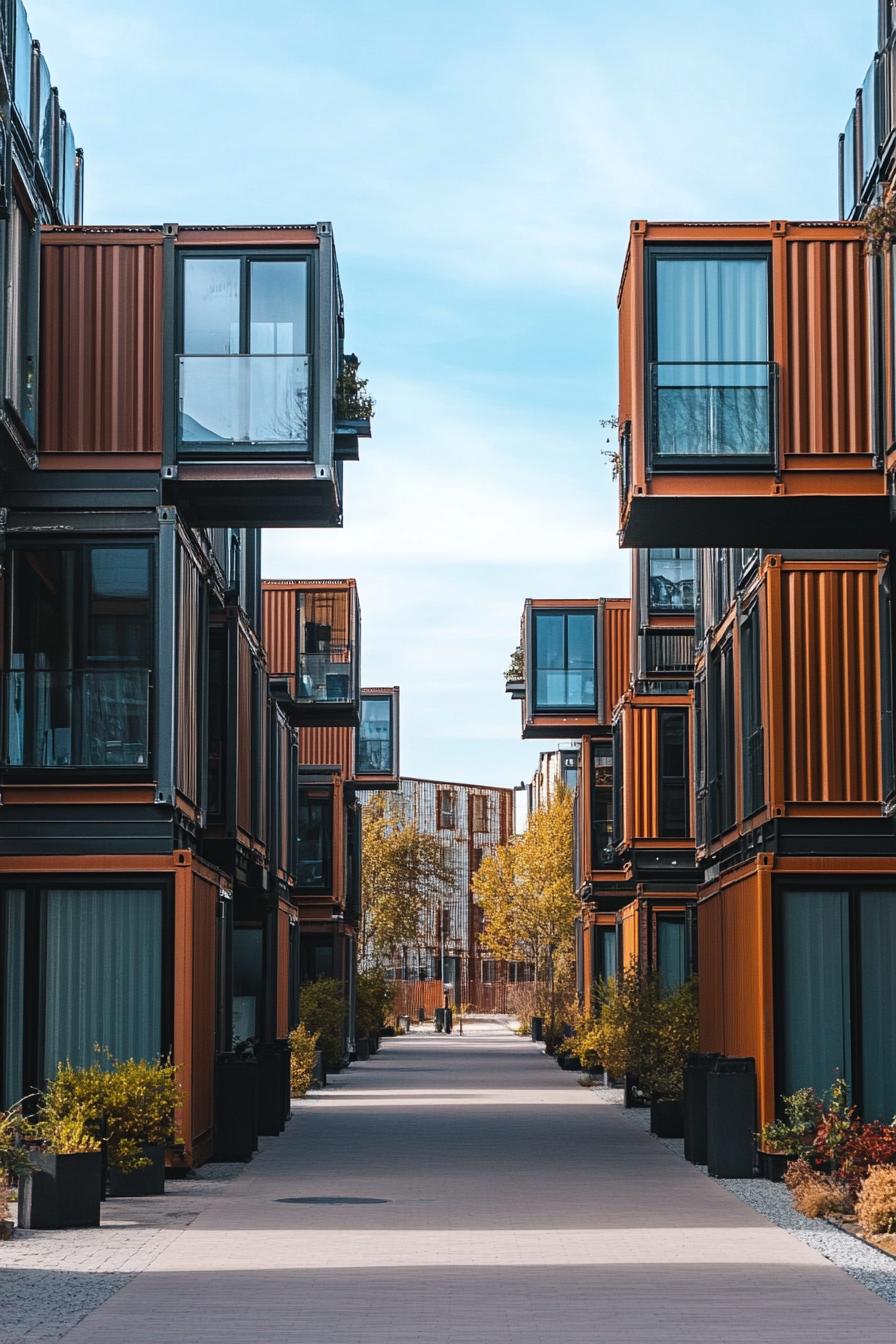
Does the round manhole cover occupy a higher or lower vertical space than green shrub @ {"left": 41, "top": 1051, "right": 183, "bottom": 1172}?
lower

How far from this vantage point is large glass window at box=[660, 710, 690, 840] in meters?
41.8

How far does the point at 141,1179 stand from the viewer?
19062 millimetres

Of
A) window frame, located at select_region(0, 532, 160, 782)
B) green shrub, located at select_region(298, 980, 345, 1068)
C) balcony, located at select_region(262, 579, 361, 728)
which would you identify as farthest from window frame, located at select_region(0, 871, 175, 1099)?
balcony, located at select_region(262, 579, 361, 728)

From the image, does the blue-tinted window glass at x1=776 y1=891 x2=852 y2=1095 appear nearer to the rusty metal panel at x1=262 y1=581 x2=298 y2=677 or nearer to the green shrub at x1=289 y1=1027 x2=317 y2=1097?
the green shrub at x1=289 y1=1027 x2=317 y2=1097

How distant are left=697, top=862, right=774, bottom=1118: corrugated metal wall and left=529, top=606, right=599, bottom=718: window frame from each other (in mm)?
23258

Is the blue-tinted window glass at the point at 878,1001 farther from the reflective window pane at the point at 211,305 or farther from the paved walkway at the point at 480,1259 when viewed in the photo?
the reflective window pane at the point at 211,305

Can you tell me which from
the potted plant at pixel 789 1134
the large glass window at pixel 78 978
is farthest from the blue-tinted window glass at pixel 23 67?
the potted plant at pixel 789 1134

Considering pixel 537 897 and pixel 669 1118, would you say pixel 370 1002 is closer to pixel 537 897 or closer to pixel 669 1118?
pixel 537 897

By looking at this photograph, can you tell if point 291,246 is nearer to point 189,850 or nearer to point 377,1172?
point 189,850

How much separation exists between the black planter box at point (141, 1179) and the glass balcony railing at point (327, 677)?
2947 cm

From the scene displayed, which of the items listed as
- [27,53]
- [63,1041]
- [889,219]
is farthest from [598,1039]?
[889,219]

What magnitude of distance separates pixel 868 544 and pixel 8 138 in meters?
9.17

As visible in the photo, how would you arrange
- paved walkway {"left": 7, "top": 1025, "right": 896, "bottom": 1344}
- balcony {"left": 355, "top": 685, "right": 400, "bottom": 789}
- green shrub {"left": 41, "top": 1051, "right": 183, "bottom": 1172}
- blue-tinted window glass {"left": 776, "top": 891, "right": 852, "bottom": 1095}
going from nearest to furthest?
paved walkway {"left": 7, "top": 1025, "right": 896, "bottom": 1344} → green shrub {"left": 41, "top": 1051, "right": 183, "bottom": 1172} → blue-tinted window glass {"left": 776, "top": 891, "right": 852, "bottom": 1095} → balcony {"left": 355, "top": 685, "right": 400, "bottom": 789}

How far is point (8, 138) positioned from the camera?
20016mm
